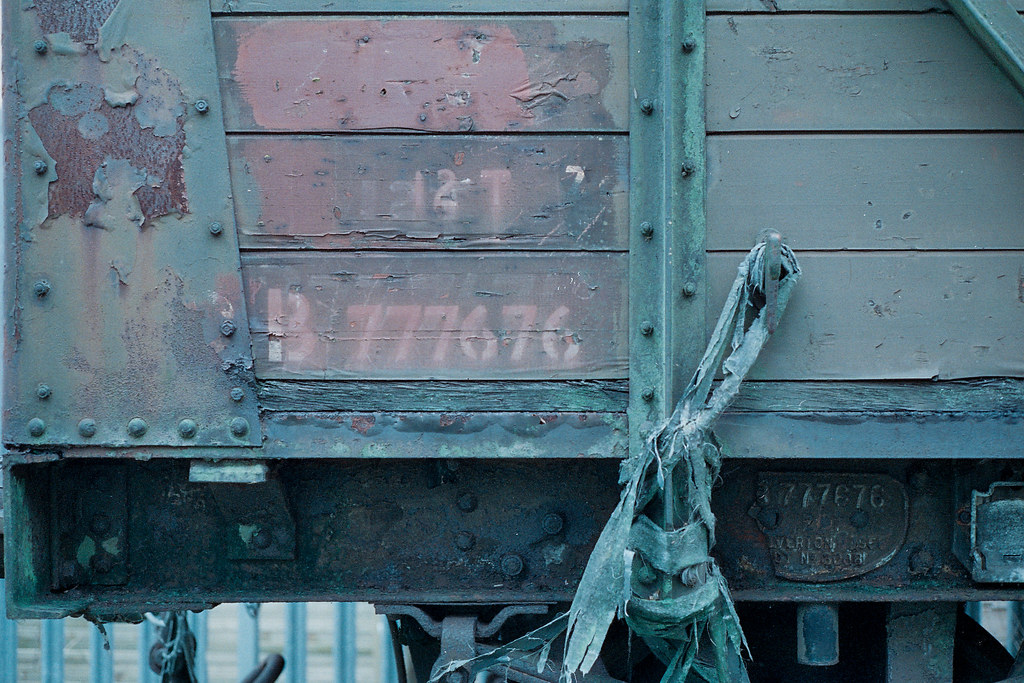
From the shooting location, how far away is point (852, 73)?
73.0 inches

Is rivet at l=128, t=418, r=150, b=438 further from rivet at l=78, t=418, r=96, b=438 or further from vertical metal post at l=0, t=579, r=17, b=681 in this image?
vertical metal post at l=0, t=579, r=17, b=681

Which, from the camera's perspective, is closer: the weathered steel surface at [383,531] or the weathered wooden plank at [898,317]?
the weathered wooden plank at [898,317]

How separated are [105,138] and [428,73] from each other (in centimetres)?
71

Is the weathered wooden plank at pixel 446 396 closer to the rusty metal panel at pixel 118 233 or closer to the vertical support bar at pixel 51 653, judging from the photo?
the rusty metal panel at pixel 118 233

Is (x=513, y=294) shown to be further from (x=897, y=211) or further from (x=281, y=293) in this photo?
(x=897, y=211)

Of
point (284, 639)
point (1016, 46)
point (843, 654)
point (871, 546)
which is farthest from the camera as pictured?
point (284, 639)

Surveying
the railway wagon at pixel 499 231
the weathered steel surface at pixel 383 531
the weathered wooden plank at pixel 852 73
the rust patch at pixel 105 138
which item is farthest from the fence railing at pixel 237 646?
the weathered wooden plank at pixel 852 73

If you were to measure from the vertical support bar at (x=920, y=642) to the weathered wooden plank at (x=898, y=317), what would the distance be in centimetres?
63

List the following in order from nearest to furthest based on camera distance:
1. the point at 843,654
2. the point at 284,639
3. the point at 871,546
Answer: the point at 871,546 → the point at 843,654 → the point at 284,639

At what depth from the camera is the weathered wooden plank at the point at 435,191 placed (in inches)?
73.4

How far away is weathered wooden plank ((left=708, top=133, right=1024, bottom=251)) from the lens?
73.1 inches

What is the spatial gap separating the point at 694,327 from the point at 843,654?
4.36 ft

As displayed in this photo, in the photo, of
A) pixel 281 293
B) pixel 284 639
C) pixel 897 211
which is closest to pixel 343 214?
pixel 281 293

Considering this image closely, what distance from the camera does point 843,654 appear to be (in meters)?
2.57
